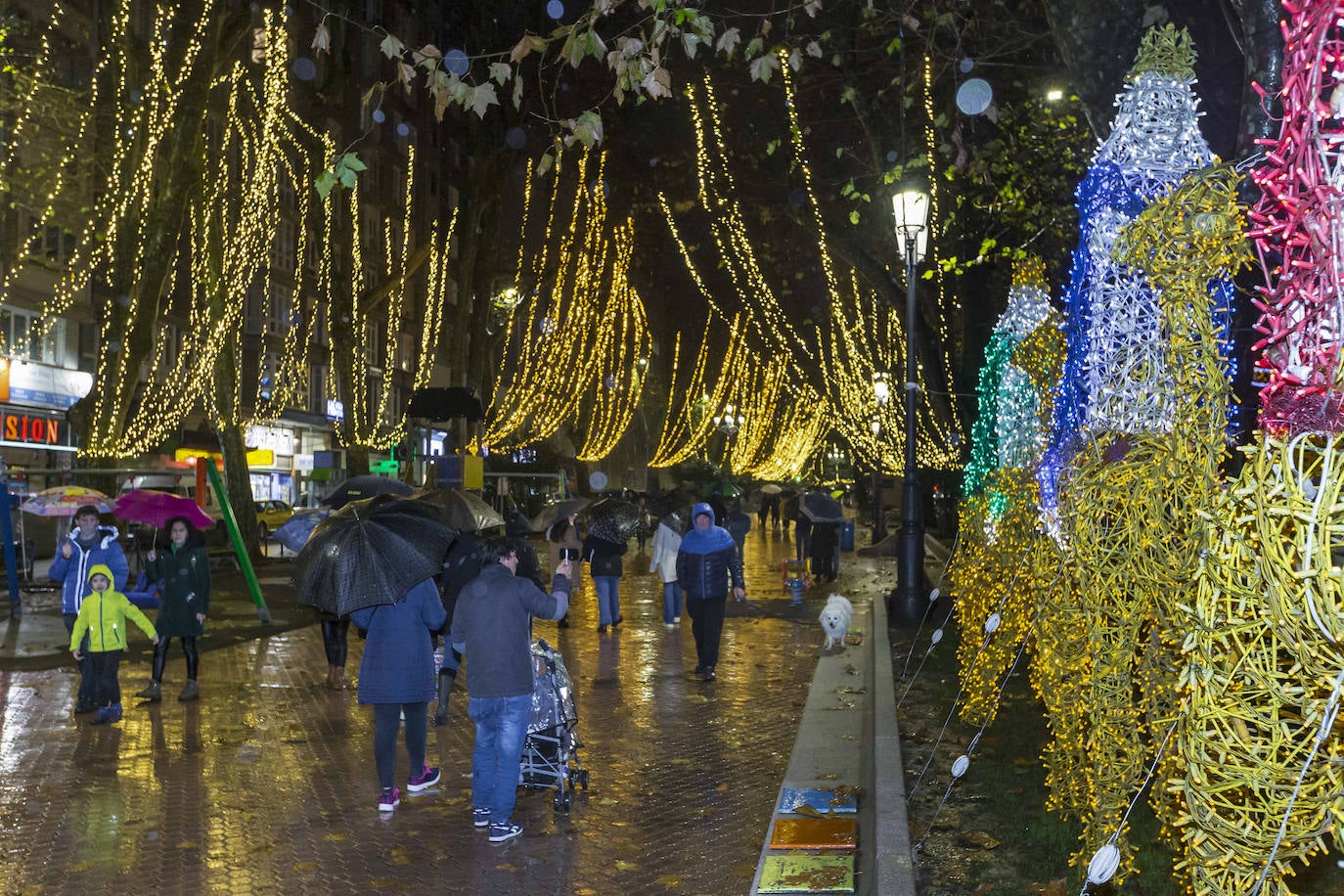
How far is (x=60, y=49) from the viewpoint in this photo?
28.6 meters

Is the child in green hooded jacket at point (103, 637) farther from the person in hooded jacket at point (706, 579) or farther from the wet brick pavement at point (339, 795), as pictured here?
the person in hooded jacket at point (706, 579)

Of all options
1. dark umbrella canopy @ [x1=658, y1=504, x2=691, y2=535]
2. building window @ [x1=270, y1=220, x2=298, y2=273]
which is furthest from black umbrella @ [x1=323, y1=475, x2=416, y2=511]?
building window @ [x1=270, y1=220, x2=298, y2=273]

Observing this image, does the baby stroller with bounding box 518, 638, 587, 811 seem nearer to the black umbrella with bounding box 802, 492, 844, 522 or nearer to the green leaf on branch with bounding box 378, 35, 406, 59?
A: the green leaf on branch with bounding box 378, 35, 406, 59

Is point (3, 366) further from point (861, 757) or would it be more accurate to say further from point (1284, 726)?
point (1284, 726)

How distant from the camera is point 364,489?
484 inches

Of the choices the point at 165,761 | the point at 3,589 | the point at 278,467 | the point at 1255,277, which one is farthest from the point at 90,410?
the point at 278,467

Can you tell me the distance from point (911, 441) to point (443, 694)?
8.55 meters

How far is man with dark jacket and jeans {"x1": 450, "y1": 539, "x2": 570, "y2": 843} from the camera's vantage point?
7.02m

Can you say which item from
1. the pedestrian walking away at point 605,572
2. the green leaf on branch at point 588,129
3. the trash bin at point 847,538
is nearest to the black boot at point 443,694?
the green leaf on branch at point 588,129

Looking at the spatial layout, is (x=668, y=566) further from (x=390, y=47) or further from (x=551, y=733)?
(x=390, y=47)

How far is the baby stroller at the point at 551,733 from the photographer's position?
7.69 meters

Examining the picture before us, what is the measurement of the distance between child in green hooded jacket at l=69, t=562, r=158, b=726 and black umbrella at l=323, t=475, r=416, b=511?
2167 mm

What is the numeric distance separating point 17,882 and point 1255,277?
6.95 metres

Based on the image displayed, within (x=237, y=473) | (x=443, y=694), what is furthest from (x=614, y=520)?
(x=237, y=473)
